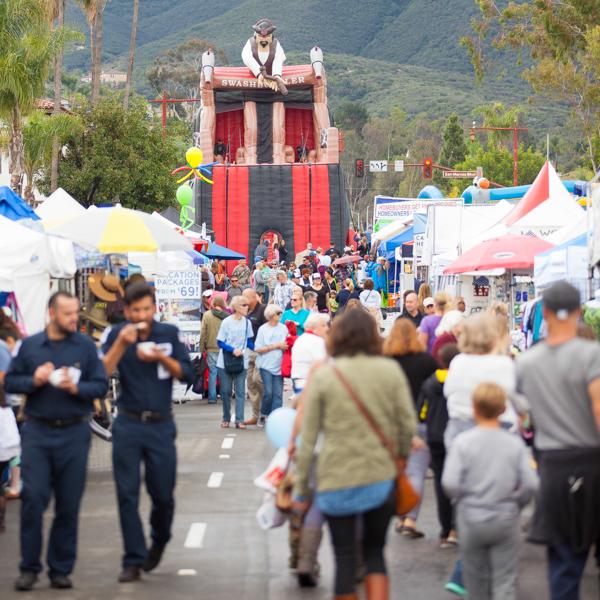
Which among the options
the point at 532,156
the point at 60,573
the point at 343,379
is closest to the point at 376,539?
the point at 343,379

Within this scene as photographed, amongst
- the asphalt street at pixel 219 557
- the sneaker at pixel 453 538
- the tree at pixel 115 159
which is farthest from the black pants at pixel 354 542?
the tree at pixel 115 159

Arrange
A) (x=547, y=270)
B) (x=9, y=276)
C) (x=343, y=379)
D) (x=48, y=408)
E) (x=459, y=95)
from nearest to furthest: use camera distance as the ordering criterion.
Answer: (x=343, y=379) < (x=48, y=408) < (x=9, y=276) < (x=547, y=270) < (x=459, y=95)

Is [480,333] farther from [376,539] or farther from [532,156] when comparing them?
[532,156]

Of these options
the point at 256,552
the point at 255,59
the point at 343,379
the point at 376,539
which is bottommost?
the point at 256,552

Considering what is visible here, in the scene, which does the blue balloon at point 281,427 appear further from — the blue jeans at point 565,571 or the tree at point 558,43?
the tree at point 558,43

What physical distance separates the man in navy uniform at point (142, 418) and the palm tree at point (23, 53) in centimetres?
2376

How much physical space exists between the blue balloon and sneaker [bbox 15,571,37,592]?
5.62ft

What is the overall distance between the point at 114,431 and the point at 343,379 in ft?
8.05

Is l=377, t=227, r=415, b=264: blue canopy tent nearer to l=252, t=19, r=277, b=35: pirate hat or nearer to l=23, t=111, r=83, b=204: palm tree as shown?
l=23, t=111, r=83, b=204: palm tree

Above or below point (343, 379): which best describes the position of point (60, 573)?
below

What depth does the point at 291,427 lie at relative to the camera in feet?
28.5

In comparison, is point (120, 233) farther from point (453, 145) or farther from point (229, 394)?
point (453, 145)

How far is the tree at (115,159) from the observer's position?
45438 mm

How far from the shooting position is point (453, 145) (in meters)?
113
